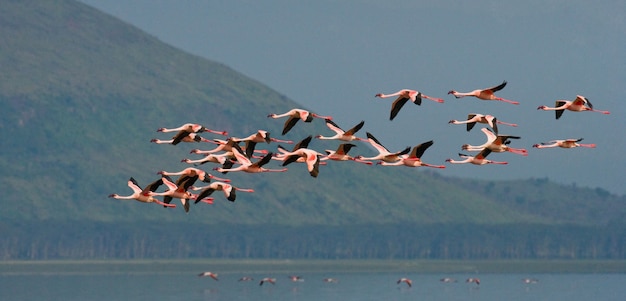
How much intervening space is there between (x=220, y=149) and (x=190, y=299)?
375ft

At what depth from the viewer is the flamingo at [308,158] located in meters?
54.9

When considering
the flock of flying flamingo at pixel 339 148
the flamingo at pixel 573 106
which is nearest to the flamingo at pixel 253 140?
the flock of flying flamingo at pixel 339 148

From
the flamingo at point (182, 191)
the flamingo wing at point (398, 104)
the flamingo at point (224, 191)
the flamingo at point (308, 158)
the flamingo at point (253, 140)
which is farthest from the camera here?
the flamingo at point (253, 140)

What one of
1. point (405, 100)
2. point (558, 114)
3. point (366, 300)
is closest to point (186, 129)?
point (405, 100)

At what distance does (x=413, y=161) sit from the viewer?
203 ft

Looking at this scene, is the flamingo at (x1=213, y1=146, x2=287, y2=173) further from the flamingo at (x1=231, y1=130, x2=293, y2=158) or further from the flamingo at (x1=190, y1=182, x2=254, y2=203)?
the flamingo at (x1=190, y1=182, x2=254, y2=203)

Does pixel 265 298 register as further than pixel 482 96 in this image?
Yes

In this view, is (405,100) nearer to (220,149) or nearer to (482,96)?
(482,96)

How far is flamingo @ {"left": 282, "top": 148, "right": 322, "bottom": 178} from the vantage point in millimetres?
54906

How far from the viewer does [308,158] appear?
56.4 meters

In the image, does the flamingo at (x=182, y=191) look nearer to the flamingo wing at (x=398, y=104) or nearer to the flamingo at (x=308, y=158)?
the flamingo at (x=308, y=158)

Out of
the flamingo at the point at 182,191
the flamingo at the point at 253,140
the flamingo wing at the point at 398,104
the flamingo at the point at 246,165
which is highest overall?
the flamingo wing at the point at 398,104

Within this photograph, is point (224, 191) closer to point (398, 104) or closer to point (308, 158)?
point (308, 158)

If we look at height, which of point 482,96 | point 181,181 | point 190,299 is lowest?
point 190,299
